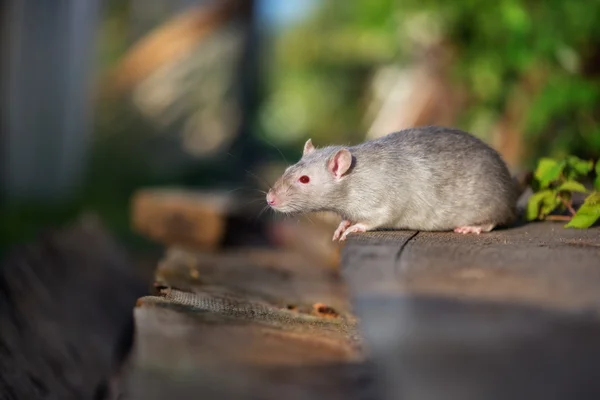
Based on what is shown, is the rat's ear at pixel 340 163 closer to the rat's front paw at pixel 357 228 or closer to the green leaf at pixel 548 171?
the rat's front paw at pixel 357 228

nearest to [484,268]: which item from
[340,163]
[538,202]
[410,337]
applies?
[410,337]

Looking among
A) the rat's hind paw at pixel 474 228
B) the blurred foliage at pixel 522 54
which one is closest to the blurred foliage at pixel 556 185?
the rat's hind paw at pixel 474 228

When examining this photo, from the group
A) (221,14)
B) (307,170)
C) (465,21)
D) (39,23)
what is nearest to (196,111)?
(221,14)

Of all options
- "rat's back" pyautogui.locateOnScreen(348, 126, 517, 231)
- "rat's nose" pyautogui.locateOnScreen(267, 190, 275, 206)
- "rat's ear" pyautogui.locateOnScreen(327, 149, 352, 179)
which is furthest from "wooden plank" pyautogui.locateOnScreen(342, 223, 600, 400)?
"rat's nose" pyautogui.locateOnScreen(267, 190, 275, 206)

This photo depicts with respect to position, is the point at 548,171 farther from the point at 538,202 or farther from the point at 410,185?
the point at 410,185

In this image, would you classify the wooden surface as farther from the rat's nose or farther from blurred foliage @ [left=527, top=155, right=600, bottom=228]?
the rat's nose

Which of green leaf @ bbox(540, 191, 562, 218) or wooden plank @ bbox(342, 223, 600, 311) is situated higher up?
green leaf @ bbox(540, 191, 562, 218)
